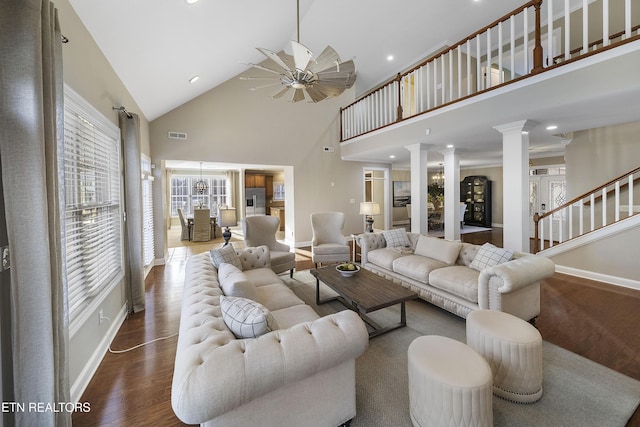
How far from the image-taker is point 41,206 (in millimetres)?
1293

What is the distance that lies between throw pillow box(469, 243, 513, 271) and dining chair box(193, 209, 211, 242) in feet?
23.1

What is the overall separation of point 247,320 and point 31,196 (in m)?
1.23

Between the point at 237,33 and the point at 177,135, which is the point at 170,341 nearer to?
the point at 237,33

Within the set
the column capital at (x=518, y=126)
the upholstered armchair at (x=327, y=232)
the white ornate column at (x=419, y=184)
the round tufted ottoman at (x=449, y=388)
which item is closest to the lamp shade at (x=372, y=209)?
the upholstered armchair at (x=327, y=232)

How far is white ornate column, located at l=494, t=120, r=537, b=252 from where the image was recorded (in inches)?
149

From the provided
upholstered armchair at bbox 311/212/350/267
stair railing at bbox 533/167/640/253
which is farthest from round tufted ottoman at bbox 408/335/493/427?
stair railing at bbox 533/167/640/253

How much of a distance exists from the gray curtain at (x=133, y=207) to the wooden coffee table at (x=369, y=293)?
88.3 inches

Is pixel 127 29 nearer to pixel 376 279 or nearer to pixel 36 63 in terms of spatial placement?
pixel 36 63

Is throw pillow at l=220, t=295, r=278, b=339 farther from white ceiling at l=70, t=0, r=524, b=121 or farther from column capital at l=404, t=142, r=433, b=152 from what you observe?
column capital at l=404, t=142, r=433, b=152

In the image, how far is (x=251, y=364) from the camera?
121cm

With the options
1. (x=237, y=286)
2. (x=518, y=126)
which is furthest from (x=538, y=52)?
(x=237, y=286)

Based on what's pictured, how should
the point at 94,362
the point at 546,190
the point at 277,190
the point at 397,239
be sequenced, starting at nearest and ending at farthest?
1. the point at 94,362
2. the point at 397,239
3. the point at 546,190
4. the point at 277,190

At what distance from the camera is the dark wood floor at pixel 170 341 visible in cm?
185

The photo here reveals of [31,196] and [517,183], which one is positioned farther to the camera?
[517,183]
